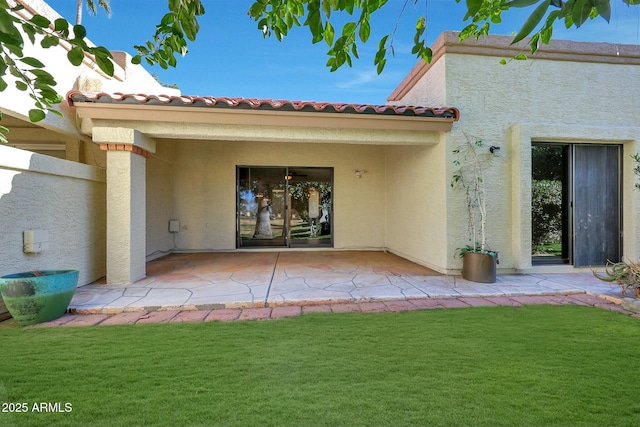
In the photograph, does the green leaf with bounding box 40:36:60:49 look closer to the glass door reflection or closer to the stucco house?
the stucco house

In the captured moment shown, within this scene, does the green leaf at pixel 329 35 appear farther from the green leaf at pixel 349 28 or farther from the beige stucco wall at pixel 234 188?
the beige stucco wall at pixel 234 188

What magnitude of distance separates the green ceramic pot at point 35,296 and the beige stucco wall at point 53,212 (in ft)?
2.51

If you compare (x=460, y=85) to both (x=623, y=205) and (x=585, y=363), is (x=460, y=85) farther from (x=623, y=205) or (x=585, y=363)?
(x=585, y=363)

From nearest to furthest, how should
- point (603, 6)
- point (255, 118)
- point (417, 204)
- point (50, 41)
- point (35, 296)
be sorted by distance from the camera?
point (603, 6) → point (50, 41) → point (35, 296) → point (255, 118) → point (417, 204)

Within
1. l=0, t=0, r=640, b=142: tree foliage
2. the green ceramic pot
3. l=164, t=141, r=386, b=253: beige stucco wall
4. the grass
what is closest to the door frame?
the grass

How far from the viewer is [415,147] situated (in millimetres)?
8070

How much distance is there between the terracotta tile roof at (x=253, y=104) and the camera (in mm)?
5387

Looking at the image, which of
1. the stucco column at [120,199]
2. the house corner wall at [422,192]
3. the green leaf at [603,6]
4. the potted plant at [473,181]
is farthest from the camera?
the house corner wall at [422,192]

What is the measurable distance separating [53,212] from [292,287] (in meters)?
4.35

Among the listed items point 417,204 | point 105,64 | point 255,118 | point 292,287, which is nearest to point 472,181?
point 417,204

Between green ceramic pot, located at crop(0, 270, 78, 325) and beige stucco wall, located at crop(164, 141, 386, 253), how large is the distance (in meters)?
5.94

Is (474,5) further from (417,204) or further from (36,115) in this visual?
(417,204)

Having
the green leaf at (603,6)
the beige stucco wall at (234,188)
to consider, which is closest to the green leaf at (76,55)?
the green leaf at (603,6)

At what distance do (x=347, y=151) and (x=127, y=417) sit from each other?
9.51 metres
